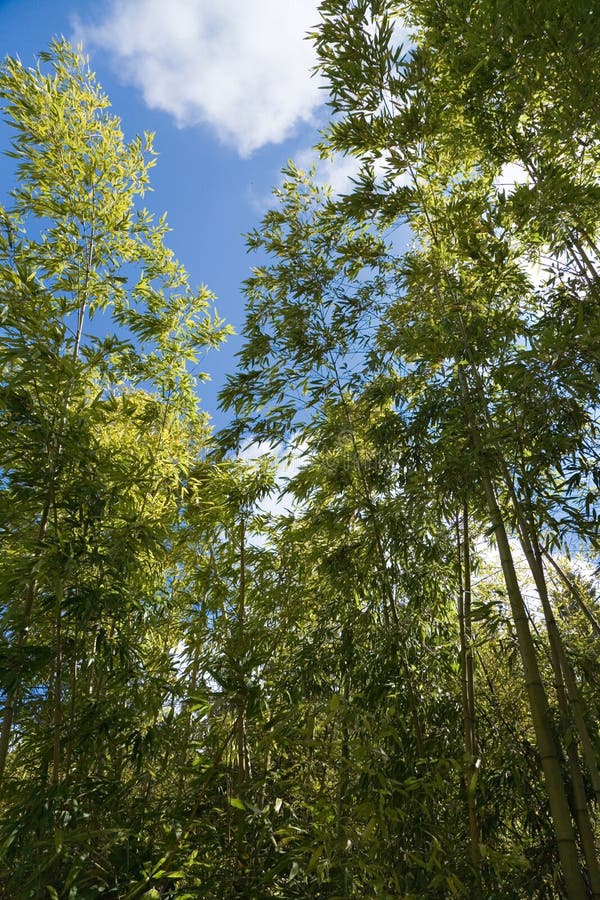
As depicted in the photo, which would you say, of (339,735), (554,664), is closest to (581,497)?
(554,664)

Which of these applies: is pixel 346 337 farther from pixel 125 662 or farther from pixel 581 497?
pixel 125 662

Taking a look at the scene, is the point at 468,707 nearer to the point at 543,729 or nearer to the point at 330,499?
the point at 543,729

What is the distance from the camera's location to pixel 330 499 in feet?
12.5

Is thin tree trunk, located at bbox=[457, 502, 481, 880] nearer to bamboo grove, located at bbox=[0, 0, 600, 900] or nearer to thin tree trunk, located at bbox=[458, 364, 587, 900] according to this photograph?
bamboo grove, located at bbox=[0, 0, 600, 900]

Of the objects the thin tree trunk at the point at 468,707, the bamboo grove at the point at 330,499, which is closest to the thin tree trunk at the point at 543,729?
the bamboo grove at the point at 330,499

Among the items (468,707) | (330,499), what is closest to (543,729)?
(468,707)

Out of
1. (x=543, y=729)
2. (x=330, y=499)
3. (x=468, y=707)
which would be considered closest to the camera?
(x=543, y=729)

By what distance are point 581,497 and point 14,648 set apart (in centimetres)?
249

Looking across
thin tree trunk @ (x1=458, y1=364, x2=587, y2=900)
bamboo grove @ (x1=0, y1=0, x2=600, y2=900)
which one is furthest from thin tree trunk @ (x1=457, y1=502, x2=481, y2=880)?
thin tree trunk @ (x1=458, y1=364, x2=587, y2=900)

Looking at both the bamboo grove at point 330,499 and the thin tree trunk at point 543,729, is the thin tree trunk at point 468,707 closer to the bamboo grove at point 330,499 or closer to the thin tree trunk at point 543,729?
the bamboo grove at point 330,499

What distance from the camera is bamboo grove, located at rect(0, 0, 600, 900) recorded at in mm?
2277

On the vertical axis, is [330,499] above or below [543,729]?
above

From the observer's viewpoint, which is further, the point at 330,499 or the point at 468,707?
the point at 330,499

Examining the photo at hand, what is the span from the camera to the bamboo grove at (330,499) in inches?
89.7
